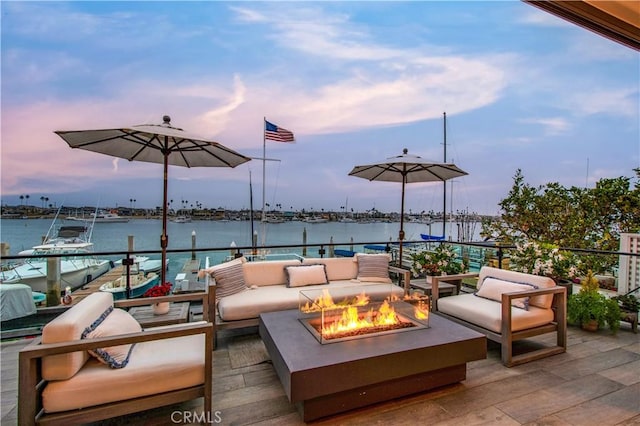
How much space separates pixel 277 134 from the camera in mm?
8328

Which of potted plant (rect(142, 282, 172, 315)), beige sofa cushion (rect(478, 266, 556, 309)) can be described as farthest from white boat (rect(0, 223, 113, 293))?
beige sofa cushion (rect(478, 266, 556, 309))

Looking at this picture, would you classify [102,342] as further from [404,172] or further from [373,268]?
[404,172]

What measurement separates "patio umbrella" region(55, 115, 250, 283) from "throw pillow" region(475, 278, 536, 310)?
3388mm

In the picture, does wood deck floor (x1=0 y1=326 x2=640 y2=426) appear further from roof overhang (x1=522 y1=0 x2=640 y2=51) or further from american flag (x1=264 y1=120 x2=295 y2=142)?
american flag (x1=264 y1=120 x2=295 y2=142)

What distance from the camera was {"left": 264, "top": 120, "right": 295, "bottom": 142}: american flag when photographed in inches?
324

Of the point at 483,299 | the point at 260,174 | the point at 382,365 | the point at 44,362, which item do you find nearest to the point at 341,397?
the point at 382,365

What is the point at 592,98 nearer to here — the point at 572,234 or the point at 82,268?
the point at 572,234

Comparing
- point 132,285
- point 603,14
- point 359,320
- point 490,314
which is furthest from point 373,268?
point 132,285

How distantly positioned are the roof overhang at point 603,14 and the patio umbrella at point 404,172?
2990 millimetres

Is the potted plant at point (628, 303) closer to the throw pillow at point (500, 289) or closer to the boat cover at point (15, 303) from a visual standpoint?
the throw pillow at point (500, 289)

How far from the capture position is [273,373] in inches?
105

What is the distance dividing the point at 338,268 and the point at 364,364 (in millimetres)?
2480

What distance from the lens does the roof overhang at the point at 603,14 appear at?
1372 mm

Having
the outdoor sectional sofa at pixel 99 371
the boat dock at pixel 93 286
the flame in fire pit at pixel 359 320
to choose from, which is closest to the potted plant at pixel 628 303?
the flame in fire pit at pixel 359 320
